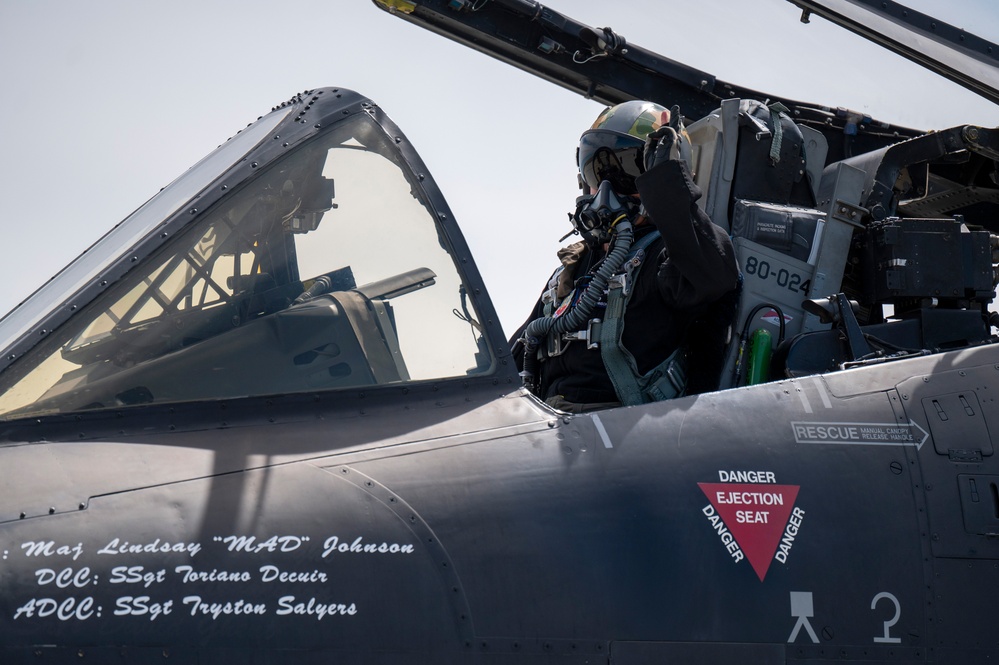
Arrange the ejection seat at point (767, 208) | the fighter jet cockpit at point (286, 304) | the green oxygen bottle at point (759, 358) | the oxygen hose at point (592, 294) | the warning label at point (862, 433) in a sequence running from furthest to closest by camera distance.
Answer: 1. the ejection seat at point (767, 208)
2. the oxygen hose at point (592, 294)
3. the green oxygen bottle at point (759, 358)
4. the warning label at point (862, 433)
5. the fighter jet cockpit at point (286, 304)

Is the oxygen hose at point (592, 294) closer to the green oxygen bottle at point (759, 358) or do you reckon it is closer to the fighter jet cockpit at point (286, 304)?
the green oxygen bottle at point (759, 358)

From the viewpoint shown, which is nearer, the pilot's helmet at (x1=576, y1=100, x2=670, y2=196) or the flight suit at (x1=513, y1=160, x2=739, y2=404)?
the flight suit at (x1=513, y1=160, x2=739, y2=404)

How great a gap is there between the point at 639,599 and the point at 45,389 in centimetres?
161

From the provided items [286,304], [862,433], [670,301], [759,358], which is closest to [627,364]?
[670,301]

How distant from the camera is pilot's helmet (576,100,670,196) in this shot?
4230 mm

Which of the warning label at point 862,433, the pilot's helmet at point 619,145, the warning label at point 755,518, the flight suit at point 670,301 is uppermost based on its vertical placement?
the pilot's helmet at point 619,145

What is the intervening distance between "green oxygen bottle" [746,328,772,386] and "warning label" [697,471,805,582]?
960 millimetres

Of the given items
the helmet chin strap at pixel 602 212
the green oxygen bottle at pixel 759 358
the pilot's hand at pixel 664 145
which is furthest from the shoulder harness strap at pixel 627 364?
the pilot's hand at pixel 664 145

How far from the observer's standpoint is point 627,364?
3.66 meters

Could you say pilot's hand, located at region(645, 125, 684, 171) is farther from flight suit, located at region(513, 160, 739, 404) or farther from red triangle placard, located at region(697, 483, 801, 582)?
red triangle placard, located at region(697, 483, 801, 582)

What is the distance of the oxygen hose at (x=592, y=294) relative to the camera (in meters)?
3.84

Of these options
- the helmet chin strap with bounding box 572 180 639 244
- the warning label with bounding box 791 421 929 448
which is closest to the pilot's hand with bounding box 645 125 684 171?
the helmet chin strap with bounding box 572 180 639 244

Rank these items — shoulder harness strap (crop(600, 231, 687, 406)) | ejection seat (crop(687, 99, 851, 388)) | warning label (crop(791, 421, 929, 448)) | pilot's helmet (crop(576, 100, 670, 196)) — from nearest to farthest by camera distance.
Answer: warning label (crop(791, 421, 929, 448))
shoulder harness strap (crop(600, 231, 687, 406))
ejection seat (crop(687, 99, 851, 388))
pilot's helmet (crop(576, 100, 670, 196))

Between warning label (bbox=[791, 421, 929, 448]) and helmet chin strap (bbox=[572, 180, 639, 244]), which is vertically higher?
helmet chin strap (bbox=[572, 180, 639, 244])
